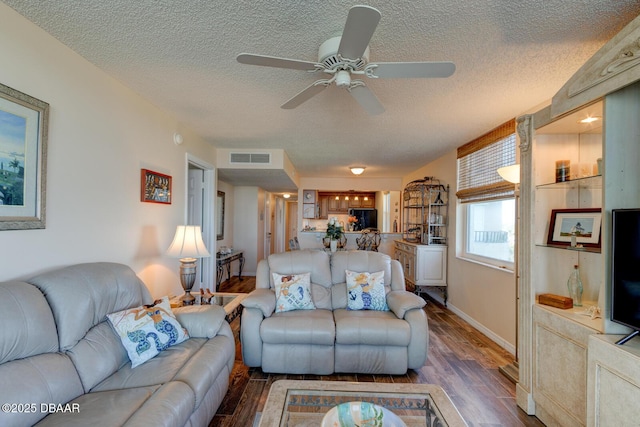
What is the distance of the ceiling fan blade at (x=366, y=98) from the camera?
74.0 inches

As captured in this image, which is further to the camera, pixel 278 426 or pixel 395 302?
pixel 395 302

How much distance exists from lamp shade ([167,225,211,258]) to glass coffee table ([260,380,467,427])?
5.01 feet

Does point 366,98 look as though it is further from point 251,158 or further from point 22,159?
point 251,158

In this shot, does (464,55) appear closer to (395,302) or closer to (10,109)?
(395,302)

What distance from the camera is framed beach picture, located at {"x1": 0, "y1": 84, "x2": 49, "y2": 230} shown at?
1.57 metres

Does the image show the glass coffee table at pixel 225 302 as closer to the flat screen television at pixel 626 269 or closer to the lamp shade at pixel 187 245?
the lamp shade at pixel 187 245

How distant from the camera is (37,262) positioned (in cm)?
176

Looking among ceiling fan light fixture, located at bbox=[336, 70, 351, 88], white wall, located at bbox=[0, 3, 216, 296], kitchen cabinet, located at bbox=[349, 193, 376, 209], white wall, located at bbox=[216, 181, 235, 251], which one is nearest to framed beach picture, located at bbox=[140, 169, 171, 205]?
white wall, located at bbox=[0, 3, 216, 296]

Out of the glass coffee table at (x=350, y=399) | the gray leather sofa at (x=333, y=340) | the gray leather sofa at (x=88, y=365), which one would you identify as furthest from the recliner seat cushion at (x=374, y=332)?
the gray leather sofa at (x=88, y=365)

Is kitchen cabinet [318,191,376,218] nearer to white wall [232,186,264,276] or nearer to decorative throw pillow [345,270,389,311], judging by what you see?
white wall [232,186,264,276]

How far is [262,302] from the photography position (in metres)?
2.66

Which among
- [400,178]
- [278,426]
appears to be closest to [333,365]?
[278,426]

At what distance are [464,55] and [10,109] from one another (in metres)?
2.67

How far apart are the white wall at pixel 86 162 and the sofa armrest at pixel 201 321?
779 mm
